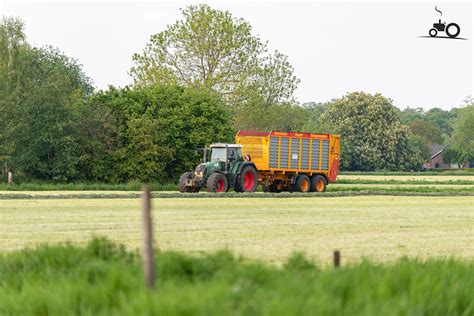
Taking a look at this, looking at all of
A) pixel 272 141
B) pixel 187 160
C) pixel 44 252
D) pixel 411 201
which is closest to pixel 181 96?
pixel 187 160

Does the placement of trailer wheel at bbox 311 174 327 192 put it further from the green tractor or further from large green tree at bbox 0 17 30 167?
large green tree at bbox 0 17 30 167

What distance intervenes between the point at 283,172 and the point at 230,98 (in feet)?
88.1

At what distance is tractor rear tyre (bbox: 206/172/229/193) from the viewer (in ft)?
136

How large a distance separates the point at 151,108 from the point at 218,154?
58.9 ft

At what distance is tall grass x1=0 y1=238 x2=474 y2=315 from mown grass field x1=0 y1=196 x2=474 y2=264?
3.85 meters

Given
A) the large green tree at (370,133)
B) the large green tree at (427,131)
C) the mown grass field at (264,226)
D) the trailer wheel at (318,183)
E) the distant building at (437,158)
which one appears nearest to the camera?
the mown grass field at (264,226)

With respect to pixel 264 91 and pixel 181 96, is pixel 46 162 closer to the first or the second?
pixel 181 96

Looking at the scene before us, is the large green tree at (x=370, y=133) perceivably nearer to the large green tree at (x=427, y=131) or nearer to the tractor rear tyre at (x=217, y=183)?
the large green tree at (x=427, y=131)

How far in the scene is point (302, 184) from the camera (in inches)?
1831

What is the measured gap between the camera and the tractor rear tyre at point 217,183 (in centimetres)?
4138

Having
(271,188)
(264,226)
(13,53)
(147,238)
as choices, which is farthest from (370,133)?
(147,238)

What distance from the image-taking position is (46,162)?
189 ft

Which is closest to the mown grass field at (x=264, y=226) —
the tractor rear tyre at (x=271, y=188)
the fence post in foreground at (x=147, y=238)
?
the fence post in foreground at (x=147, y=238)

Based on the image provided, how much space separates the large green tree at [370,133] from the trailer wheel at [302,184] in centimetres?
6578
